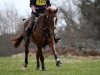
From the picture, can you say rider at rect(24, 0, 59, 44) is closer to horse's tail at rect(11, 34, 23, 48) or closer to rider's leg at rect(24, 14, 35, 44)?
rider's leg at rect(24, 14, 35, 44)

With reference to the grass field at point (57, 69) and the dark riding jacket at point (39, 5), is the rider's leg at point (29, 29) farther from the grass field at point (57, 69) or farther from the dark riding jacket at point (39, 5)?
the grass field at point (57, 69)

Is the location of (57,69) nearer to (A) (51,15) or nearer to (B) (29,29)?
(B) (29,29)

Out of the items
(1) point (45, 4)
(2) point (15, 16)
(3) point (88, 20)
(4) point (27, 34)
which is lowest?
(2) point (15, 16)

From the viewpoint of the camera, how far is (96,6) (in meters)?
64.8

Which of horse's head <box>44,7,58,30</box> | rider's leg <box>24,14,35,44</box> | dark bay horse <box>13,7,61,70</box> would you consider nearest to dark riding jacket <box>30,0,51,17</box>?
rider's leg <box>24,14,35,44</box>

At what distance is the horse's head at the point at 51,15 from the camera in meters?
14.7

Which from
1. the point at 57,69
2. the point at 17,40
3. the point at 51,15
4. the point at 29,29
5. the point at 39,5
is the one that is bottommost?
the point at 57,69

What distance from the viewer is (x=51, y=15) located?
1486cm

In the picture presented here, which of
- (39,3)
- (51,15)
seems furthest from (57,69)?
(39,3)

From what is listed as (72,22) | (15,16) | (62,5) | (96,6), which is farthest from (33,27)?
(15,16)

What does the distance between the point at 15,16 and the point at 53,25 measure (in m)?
84.1

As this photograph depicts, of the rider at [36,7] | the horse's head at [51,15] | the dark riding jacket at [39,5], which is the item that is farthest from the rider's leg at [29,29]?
the horse's head at [51,15]

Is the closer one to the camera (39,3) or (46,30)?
(46,30)

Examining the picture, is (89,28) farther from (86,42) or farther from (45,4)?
(45,4)
